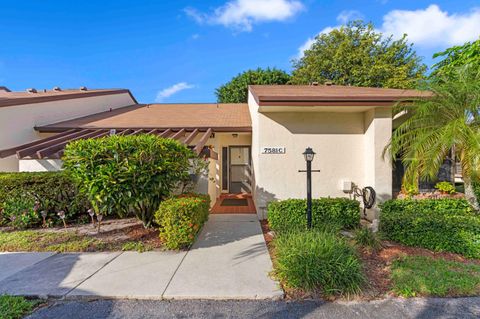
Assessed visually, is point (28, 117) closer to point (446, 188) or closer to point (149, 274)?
Answer: point (149, 274)

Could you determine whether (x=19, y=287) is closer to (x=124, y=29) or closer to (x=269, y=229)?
(x=269, y=229)

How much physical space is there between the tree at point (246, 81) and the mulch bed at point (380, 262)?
19.1 metres

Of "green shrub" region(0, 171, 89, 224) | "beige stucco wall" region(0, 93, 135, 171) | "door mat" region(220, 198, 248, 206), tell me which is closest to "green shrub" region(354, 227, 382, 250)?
"door mat" region(220, 198, 248, 206)

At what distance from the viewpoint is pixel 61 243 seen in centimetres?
525

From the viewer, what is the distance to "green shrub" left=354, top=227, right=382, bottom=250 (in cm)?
478

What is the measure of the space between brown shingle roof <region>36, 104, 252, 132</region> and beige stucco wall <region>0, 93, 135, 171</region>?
0.36 m

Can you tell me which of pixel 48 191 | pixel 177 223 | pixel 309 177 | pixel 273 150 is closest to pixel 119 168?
pixel 177 223

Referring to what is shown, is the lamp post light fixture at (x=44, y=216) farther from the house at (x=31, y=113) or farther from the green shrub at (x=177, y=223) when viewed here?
the green shrub at (x=177, y=223)

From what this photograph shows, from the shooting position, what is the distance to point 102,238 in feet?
18.1

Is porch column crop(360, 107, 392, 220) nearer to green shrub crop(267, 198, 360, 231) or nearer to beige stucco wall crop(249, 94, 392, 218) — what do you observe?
beige stucco wall crop(249, 94, 392, 218)

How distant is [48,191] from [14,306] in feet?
13.7

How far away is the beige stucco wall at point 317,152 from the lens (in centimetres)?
741

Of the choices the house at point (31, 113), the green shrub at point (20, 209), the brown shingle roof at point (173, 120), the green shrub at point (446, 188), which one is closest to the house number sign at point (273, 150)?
the brown shingle roof at point (173, 120)

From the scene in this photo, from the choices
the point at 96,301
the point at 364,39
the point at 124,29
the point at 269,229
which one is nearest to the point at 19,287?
the point at 96,301
